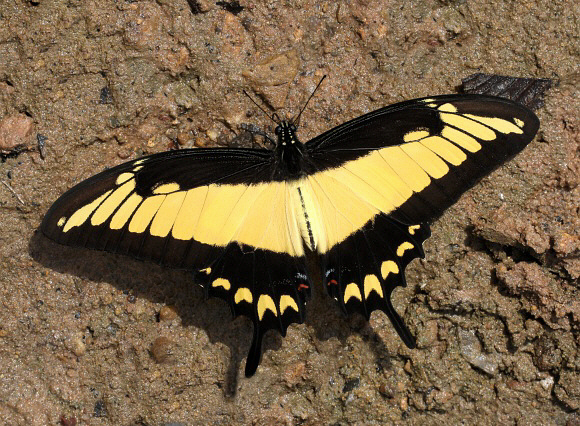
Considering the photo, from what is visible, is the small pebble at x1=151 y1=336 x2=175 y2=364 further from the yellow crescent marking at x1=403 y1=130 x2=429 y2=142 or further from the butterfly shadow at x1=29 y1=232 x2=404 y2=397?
the yellow crescent marking at x1=403 y1=130 x2=429 y2=142

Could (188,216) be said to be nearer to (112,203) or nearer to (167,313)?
(112,203)

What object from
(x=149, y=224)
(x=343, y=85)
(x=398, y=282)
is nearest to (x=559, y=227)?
(x=398, y=282)

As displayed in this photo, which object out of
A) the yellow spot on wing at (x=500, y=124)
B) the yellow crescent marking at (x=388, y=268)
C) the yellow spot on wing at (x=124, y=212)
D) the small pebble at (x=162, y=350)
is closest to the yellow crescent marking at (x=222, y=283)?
the yellow spot on wing at (x=124, y=212)

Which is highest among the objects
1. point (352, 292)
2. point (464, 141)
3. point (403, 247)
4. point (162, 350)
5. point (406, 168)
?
point (464, 141)

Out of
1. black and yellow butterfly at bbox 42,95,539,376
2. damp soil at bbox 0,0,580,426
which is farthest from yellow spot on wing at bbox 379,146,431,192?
damp soil at bbox 0,0,580,426

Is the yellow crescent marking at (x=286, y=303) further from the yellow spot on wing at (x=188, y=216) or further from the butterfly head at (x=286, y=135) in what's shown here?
the butterfly head at (x=286, y=135)

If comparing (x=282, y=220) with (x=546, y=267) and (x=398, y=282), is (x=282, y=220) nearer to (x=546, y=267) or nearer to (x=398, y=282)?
(x=398, y=282)

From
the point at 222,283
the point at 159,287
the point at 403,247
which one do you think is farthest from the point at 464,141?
the point at 159,287
